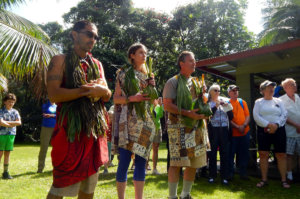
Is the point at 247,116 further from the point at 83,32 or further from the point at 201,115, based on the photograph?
the point at 83,32

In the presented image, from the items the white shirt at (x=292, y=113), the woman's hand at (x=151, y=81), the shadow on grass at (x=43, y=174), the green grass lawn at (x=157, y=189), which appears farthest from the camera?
the shadow on grass at (x=43, y=174)

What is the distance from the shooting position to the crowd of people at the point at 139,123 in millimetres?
2314

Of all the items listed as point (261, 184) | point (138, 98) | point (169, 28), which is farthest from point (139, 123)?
point (169, 28)

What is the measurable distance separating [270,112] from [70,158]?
180 inches

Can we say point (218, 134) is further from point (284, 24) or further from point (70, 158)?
point (284, 24)

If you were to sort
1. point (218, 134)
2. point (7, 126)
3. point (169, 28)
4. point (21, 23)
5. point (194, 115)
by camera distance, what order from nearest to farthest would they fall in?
point (194, 115) < point (218, 134) < point (7, 126) < point (21, 23) < point (169, 28)


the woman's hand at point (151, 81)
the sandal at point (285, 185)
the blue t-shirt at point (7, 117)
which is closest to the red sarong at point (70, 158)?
the woman's hand at point (151, 81)

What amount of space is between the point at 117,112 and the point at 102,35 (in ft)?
67.8

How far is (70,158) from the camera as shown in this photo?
90.0 inches

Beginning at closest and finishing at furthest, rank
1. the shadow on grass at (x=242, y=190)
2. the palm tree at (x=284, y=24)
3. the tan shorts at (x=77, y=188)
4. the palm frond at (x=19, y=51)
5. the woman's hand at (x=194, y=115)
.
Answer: the tan shorts at (x=77, y=188), the woman's hand at (x=194, y=115), the shadow on grass at (x=242, y=190), the palm frond at (x=19, y=51), the palm tree at (x=284, y=24)

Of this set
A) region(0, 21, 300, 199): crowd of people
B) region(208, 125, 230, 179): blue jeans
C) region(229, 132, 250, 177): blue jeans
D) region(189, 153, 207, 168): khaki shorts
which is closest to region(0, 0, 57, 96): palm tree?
region(0, 21, 300, 199): crowd of people

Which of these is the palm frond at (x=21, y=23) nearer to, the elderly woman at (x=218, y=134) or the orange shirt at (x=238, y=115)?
the elderly woman at (x=218, y=134)

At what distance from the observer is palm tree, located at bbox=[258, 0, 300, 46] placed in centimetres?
1781

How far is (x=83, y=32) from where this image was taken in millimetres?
2439
